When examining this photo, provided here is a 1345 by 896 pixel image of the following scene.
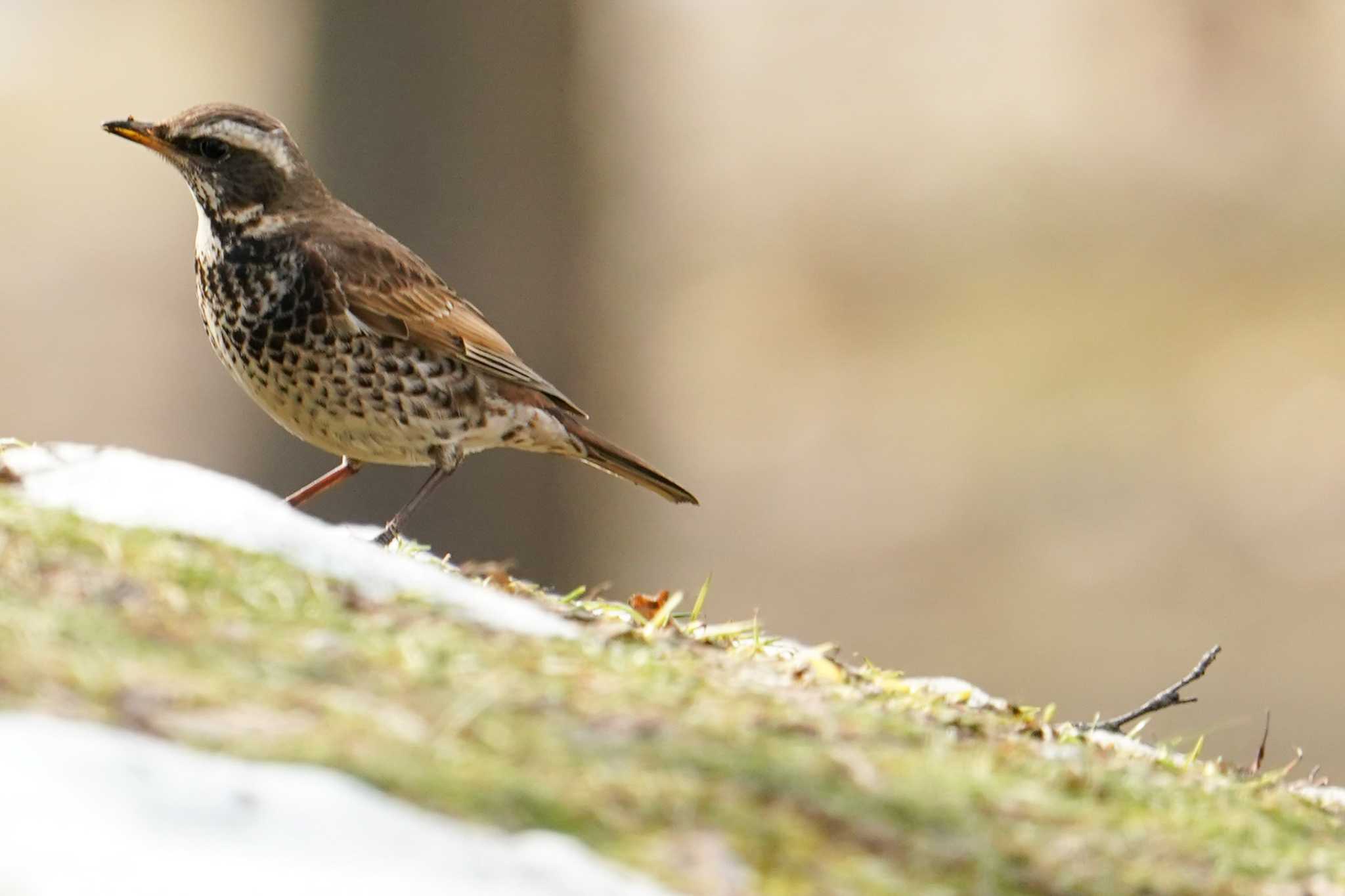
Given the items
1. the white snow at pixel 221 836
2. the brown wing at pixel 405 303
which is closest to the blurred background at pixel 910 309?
the brown wing at pixel 405 303

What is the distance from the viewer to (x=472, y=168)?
8.43 meters

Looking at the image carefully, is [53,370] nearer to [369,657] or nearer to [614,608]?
[614,608]

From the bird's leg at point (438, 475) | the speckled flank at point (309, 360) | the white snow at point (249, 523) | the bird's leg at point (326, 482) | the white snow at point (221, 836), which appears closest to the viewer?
the white snow at point (221, 836)

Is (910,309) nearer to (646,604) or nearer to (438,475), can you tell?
(438,475)

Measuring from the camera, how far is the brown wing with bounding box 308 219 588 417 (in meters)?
5.43

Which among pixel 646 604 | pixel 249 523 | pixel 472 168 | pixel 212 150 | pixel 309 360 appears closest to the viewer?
pixel 249 523

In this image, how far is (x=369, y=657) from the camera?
284 centimetres

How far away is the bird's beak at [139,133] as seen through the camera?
5.32 metres

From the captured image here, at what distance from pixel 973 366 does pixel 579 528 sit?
986 cm

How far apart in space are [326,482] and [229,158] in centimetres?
116

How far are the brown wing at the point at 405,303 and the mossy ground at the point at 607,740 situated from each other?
1982 millimetres

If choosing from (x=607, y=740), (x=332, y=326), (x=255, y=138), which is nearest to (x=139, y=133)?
(x=255, y=138)

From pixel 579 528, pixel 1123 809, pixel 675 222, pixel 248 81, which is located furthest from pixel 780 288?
pixel 1123 809

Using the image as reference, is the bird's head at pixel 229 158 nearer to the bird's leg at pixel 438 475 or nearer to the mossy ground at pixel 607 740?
the bird's leg at pixel 438 475
